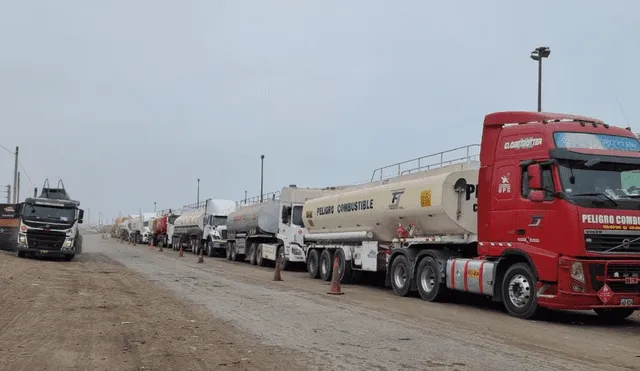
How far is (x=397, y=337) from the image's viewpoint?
8.88 meters

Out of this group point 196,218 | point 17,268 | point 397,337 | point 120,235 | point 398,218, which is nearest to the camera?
point 397,337

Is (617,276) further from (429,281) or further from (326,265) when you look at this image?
(326,265)

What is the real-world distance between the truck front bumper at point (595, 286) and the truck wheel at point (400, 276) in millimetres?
5022

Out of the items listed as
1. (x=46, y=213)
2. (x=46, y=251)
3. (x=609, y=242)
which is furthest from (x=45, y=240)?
(x=609, y=242)

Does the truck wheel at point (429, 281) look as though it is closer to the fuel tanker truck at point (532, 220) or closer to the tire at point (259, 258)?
the fuel tanker truck at point (532, 220)

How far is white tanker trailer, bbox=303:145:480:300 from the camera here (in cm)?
1403

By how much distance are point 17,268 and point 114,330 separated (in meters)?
13.5

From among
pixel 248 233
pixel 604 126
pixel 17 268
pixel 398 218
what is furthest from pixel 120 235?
pixel 604 126

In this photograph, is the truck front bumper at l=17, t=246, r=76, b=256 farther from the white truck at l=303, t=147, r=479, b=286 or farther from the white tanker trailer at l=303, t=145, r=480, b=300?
the white tanker trailer at l=303, t=145, r=480, b=300

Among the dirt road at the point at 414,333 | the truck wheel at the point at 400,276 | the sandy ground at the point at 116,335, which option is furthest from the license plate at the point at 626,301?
the sandy ground at the point at 116,335

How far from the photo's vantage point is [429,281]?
48.3 ft

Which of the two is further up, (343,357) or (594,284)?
(594,284)

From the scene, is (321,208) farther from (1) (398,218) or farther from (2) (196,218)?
(2) (196,218)

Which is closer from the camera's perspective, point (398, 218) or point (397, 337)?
point (397, 337)
